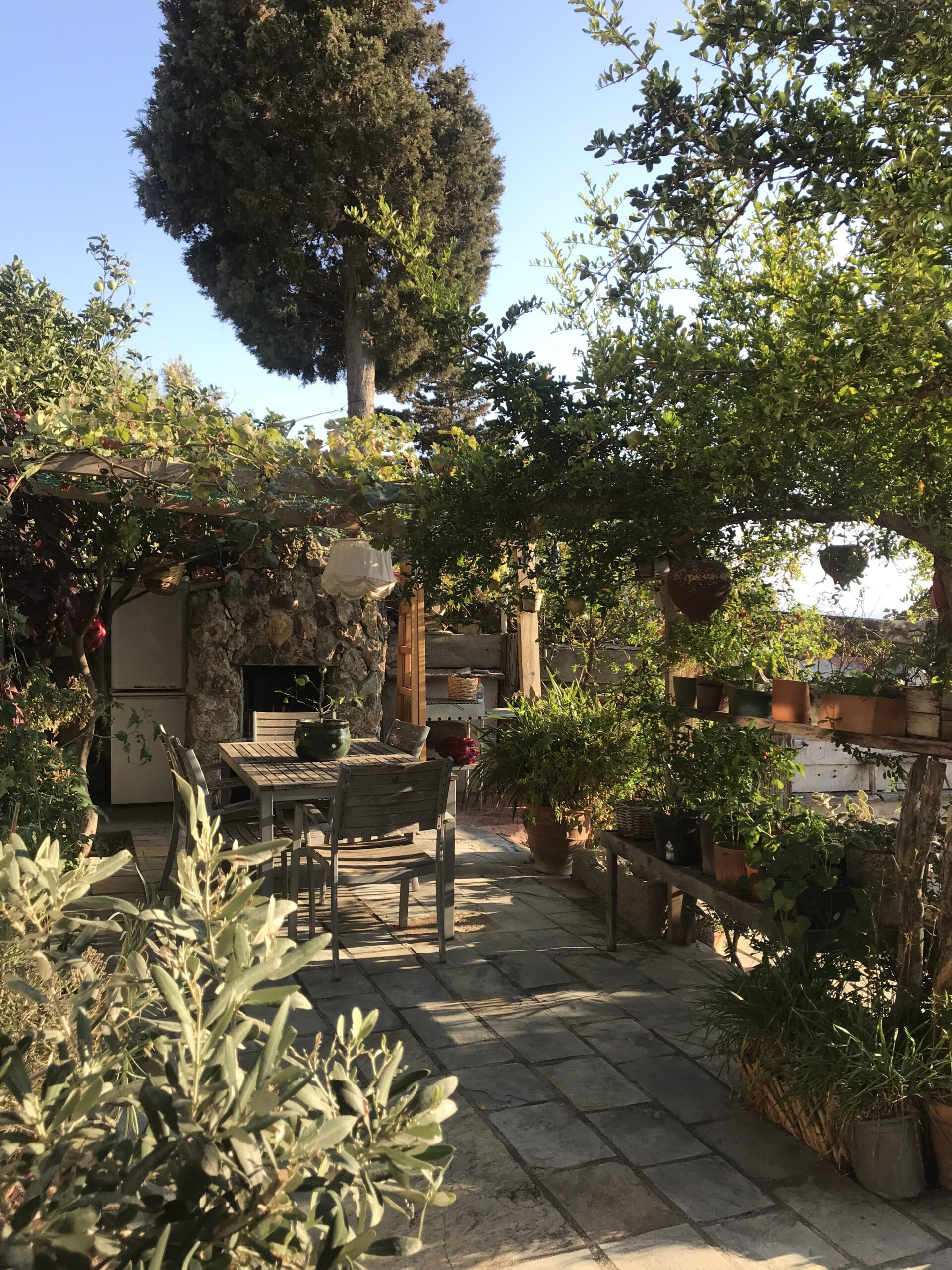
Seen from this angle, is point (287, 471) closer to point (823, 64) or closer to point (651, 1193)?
point (823, 64)

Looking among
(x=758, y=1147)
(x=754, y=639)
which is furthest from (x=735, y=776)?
(x=758, y=1147)

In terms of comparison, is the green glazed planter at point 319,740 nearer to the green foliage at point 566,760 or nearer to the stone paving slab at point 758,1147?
the green foliage at point 566,760

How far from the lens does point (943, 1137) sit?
2.56 m

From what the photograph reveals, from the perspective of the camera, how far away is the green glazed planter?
5.12 metres

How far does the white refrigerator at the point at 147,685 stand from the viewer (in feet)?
23.9

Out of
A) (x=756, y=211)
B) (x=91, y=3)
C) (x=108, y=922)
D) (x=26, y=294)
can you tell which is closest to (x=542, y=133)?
(x=756, y=211)

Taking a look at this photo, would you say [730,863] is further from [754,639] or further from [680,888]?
[754,639]

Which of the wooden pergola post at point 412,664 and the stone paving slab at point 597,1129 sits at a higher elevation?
the wooden pergola post at point 412,664

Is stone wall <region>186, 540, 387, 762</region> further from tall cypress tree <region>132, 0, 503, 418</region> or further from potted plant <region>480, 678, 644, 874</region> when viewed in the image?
tall cypress tree <region>132, 0, 503, 418</region>

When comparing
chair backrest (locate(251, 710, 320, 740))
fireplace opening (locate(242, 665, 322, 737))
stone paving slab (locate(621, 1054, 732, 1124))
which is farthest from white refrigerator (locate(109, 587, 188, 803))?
stone paving slab (locate(621, 1054, 732, 1124))

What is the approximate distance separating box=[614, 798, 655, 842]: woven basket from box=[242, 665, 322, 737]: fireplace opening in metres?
3.74

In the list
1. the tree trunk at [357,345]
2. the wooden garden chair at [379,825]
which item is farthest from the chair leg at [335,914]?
the tree trunk at [357,345]

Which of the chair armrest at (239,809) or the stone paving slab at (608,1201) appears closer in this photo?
the stone paving slab at (608,1201)

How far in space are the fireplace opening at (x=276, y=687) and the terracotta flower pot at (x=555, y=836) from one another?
2.52 metres
